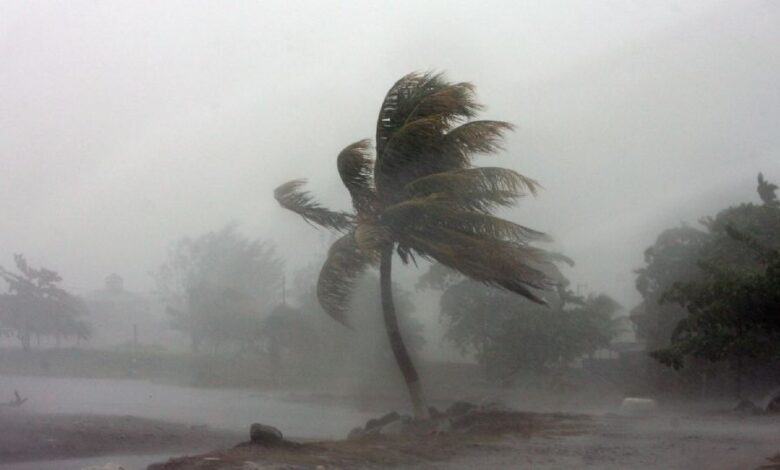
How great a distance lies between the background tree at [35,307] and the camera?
30.9 m

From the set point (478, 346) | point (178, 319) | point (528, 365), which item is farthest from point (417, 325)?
point (178, 319)

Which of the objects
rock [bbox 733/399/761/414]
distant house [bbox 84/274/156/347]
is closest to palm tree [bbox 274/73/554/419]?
rock [bbox 733/399/761/414]

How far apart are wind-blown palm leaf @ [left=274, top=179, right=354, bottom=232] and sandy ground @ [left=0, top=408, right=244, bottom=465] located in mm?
4388

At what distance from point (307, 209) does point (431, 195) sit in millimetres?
3053

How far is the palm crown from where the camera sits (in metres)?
17.1

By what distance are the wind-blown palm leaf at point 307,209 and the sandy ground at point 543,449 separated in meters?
4.77

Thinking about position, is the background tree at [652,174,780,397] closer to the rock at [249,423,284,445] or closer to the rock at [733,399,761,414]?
the rock at [733,399,761,414]

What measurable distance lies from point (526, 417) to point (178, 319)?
22.7 meters

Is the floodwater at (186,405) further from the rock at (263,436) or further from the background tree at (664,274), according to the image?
the background tree at (664,274)

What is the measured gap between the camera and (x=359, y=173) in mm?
18000

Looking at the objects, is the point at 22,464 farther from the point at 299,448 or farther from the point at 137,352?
the point at 137,352

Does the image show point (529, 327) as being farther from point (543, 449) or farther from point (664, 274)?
point (543, 449)

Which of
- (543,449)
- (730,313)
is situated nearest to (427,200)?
(543,449)

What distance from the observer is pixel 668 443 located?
47.6 feet
